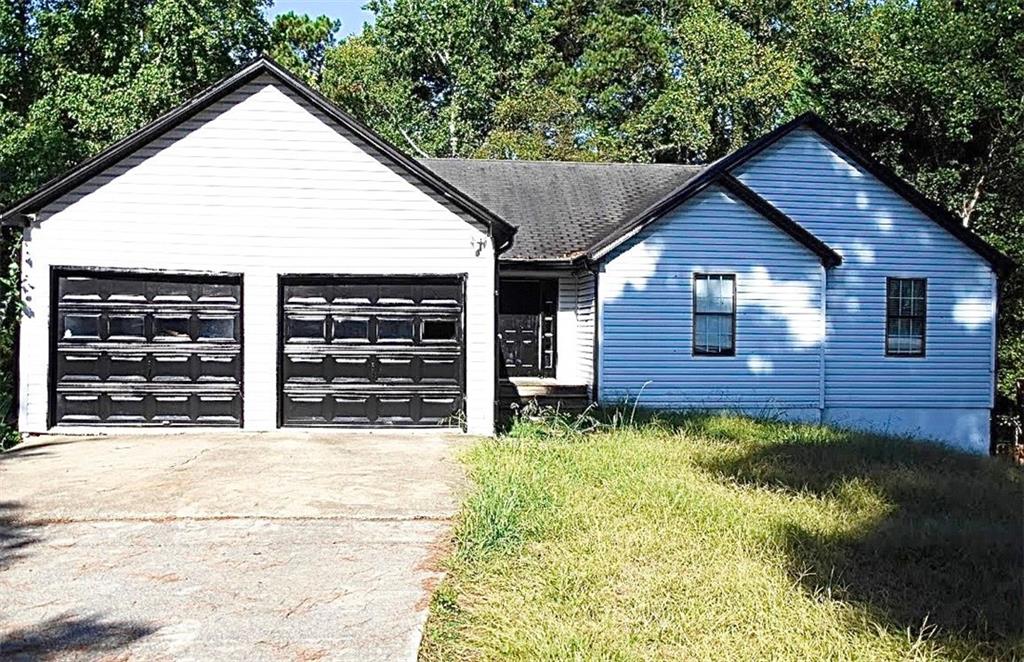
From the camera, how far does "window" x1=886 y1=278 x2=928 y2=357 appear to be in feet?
59.1

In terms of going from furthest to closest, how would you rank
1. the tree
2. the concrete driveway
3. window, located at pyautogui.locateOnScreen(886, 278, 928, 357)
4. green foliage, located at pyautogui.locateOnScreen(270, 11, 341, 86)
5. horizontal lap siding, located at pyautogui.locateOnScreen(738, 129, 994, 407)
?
1. green foliage, located at pyautogui.locateOnScreen(270, 11, 341, 86)
2. the tree
3. window, located at pyautogui.locateOnScreen(886, 278, 928, 357)
4. horizontal lap siding, located at pyautogui.locateOnScreen(738, 129, 994, 407)
5. the concrete driveway

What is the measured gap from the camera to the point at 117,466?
9.81 metres

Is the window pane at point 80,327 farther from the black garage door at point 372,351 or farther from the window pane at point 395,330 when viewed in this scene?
the window pane at point 395,330

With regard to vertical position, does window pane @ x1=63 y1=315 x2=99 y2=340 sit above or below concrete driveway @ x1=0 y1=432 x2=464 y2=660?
above

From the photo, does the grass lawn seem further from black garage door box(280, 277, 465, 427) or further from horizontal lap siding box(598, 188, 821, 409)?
horizontal lap siding box(598, 188, 821, 409)

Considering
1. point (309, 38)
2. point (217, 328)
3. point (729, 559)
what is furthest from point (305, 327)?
point (309, 38)

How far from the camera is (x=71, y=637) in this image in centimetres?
477

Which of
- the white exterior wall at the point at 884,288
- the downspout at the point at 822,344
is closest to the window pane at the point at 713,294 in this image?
the downspout at the point at 822,344

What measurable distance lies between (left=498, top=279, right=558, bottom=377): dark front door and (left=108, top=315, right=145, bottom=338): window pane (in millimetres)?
7500

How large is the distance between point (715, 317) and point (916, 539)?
10744mm

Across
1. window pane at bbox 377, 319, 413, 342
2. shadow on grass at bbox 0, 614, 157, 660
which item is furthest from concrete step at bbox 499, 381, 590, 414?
shadow on grass at bbox 0, 614, 157, 660

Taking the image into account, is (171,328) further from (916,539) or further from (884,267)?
(884,267)

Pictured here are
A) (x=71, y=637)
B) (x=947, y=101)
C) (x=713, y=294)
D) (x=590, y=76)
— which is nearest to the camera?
(x=71, y=637)

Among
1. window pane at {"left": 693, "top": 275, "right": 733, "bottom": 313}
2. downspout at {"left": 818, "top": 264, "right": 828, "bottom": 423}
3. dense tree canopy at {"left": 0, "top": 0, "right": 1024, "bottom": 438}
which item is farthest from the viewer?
dense tree canopy at {"left": 0, "top": 0, "right": 1024, "bottom": 438}
